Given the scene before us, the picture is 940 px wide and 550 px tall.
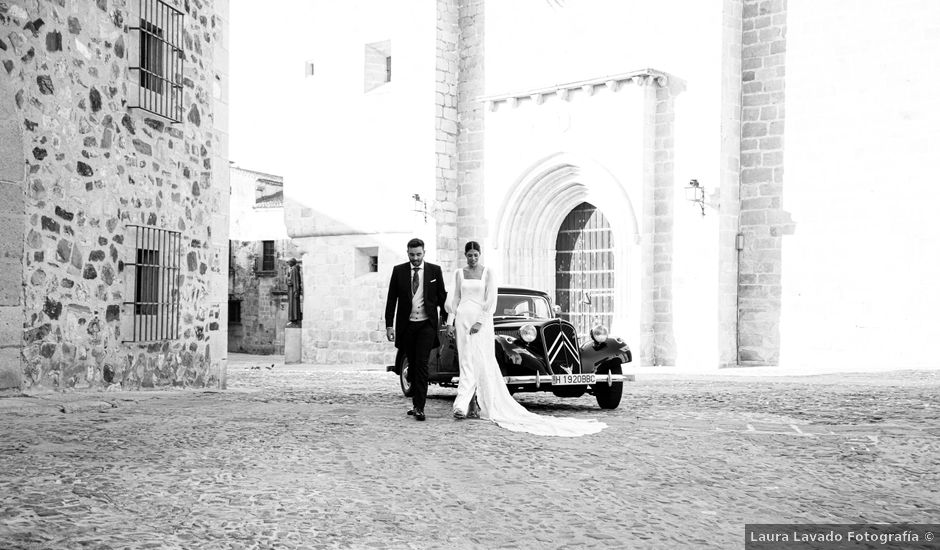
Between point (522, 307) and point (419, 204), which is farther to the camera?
point (419, 204)

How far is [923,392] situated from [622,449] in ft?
20.6

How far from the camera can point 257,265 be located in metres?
35.1

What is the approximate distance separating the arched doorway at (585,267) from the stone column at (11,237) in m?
11.8

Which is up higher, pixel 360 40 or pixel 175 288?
pixel 360 40

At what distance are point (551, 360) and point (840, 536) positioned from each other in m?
5.42

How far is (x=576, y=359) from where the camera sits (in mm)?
9469

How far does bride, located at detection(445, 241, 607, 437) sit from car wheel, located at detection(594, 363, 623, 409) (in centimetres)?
129

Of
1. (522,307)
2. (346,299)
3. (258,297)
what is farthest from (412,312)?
(258,297)

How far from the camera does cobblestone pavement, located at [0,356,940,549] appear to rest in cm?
398

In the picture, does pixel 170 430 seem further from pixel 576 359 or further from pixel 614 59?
pixel 614 59

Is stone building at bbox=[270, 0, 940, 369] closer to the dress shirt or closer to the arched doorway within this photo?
the arched doorway

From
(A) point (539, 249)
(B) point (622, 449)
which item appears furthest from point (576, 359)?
(A) point (539, 249)

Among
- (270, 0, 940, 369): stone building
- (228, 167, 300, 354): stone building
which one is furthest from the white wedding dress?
(228, 167, 300, 354): stone building

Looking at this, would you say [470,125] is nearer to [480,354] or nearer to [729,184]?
[729,184]
